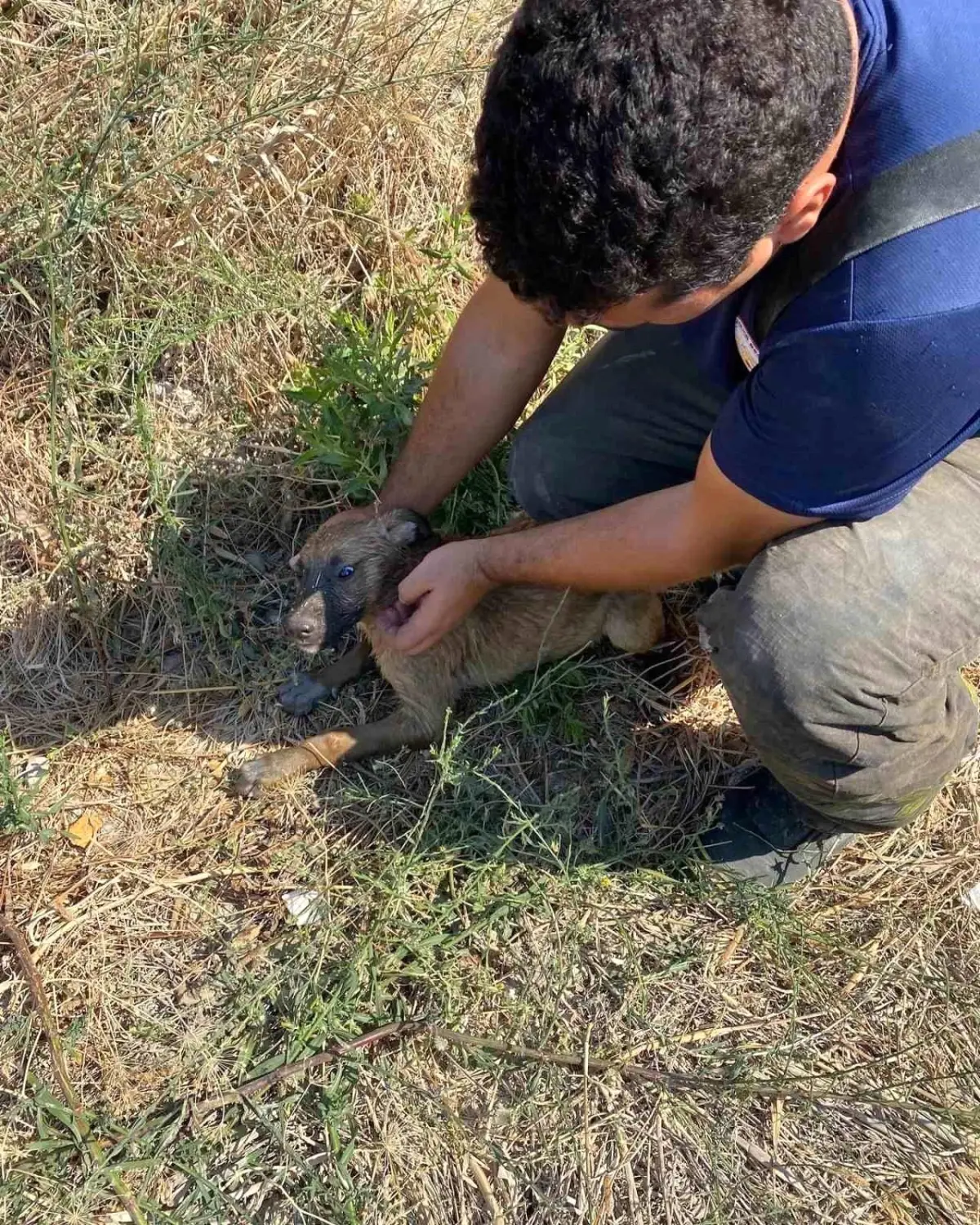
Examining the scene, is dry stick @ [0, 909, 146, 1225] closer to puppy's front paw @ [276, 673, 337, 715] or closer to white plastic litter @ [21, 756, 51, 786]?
white plastic litter @ [21, 756, 51, 786]

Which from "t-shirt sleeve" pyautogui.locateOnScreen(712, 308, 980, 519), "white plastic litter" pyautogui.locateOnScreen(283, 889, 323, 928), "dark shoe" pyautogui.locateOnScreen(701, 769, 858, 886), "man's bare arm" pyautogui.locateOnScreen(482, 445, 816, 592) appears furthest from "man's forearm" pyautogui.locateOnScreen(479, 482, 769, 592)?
"white plastic litter" pyautogui.locateOnScreen(283, 889, 323, 928)

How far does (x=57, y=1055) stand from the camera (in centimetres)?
277

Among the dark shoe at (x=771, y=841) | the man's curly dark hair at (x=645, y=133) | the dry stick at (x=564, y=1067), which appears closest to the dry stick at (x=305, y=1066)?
the dry stick at (x=564, y=1067)

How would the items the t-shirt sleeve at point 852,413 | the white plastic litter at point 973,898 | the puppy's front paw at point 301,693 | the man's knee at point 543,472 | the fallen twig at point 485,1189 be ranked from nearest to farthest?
1. the t-shirt sleeve at point 852,413
2. the fallen twig at point 485,1189
3. the white plastic litter at point 973,898
4. the man's knee at point 543,472
5. the puppy's front paw at point 301,693

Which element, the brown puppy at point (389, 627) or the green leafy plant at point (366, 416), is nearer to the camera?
the brown puppy at point (389, 627)

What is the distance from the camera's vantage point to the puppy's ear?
3551mm

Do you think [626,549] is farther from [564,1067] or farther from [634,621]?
[564,1067]

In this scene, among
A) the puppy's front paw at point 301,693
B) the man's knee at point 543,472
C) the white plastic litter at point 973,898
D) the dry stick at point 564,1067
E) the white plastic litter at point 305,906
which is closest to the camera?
the dry stick at point 564,1067

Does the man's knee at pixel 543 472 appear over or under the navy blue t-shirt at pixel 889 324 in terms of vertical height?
under

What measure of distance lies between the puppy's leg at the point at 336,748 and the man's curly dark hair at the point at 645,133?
2021 mm

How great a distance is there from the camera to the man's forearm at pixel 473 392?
3254 mm

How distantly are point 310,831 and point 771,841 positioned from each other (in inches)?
60.4

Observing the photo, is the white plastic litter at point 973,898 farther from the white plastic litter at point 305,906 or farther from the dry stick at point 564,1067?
the white plastic litter at point 305,906

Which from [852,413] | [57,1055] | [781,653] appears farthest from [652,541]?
[57,1055]
